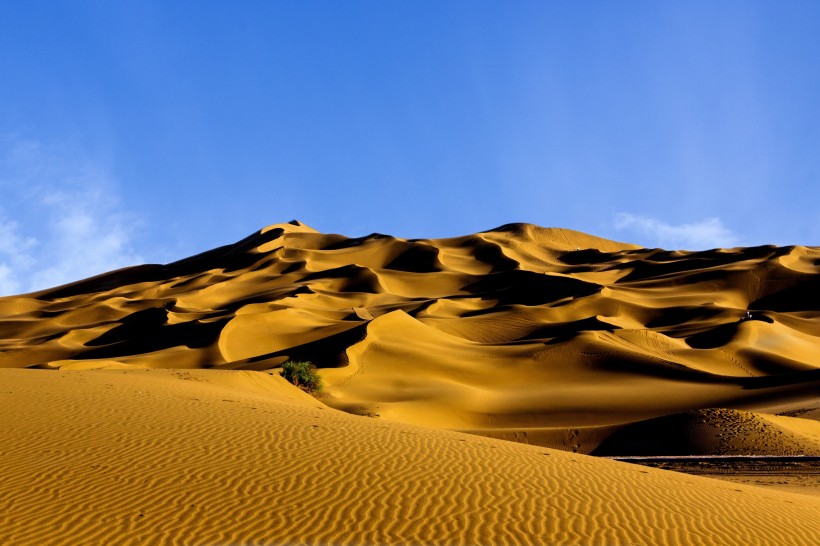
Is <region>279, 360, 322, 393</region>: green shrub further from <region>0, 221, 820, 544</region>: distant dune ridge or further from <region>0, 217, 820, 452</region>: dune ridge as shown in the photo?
<region>0, 217, 820, 452</region>: dune ridge

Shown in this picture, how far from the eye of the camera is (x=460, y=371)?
102ft

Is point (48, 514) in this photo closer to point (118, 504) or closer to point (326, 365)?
point (118, 504)

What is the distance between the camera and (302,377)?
2616cm

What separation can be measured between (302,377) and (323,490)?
711 inches

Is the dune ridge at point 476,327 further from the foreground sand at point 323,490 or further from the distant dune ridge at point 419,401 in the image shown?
the foreground sand at point 323,490

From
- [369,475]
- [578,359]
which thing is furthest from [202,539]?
[578,359]

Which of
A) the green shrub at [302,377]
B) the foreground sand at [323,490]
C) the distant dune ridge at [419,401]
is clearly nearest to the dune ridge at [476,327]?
the distant dune ridge at [419,401]

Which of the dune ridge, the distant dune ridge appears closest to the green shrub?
the distant dune ridge

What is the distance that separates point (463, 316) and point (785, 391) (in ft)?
74.6

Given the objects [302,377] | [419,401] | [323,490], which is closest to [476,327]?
[419,401]

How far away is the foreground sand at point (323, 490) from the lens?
7.16m

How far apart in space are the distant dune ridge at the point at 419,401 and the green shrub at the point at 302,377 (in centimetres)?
87

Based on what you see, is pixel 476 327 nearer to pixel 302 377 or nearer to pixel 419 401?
pixel 419 401

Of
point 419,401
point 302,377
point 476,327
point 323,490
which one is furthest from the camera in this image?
point 476,327
